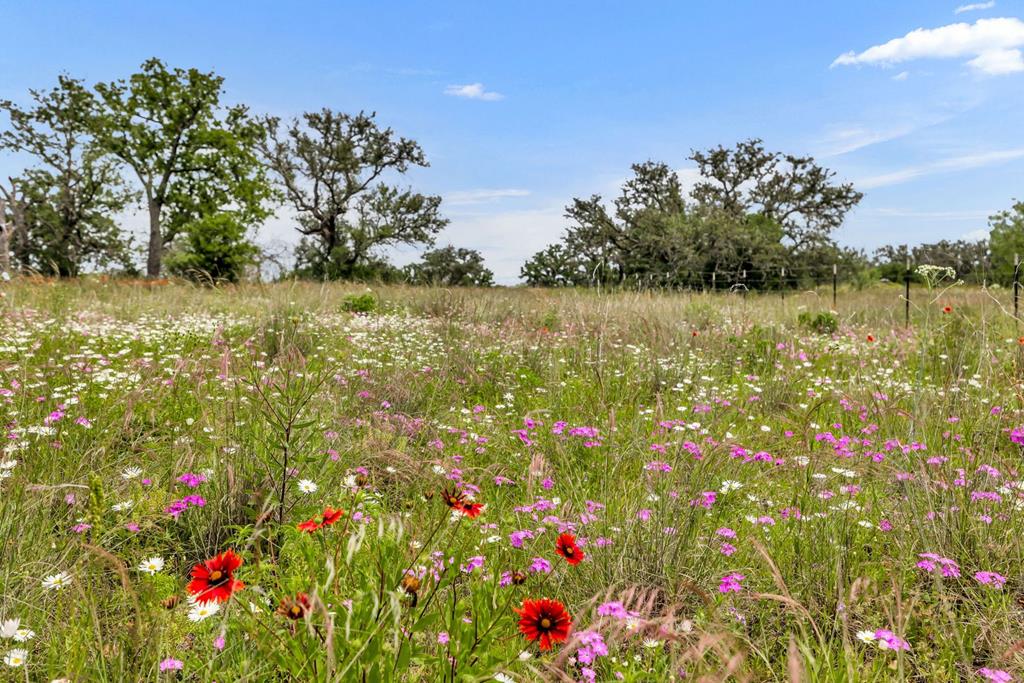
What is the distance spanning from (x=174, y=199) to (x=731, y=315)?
1196 inches

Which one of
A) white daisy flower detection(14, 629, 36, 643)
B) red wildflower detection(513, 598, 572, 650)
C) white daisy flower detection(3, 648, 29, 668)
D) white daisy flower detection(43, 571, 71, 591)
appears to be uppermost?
red wildflower detection(513, 598, 572, 650)

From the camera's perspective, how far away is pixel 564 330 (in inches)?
286

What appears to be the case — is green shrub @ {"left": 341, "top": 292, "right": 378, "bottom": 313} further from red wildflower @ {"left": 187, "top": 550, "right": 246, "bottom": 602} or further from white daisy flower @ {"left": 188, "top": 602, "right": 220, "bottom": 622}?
red wildflower @ {"left": 187, "top": 550, "right": 246, "bottom": 602}

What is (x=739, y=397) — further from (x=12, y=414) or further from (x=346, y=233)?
(x=346, y=233)

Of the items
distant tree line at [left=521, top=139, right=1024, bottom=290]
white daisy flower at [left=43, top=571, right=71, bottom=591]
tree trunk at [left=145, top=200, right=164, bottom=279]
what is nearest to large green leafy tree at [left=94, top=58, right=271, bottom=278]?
tree trunk at [left=145, top=200, right=164, bottom=279]

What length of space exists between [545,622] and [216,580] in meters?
0.65

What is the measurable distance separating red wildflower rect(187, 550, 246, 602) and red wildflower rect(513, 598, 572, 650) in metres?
0.56

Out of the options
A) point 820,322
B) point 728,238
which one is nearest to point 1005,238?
point 728,238

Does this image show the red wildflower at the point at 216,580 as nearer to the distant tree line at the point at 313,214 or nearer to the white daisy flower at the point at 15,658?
the white daisy flower at the point at 15,658

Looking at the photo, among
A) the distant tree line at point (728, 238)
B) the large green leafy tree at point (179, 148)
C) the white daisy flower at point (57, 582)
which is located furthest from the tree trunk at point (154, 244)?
the white daisy flower at point (57, 582)

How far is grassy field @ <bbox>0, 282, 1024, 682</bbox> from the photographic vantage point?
1413 mm

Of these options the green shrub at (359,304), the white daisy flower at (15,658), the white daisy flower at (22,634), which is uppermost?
the green shrub at (359,304)

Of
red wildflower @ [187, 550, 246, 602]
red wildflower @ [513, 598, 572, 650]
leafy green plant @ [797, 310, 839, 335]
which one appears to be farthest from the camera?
leafy green plant @ [797, 310, 839, 335]

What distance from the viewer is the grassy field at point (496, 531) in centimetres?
141
